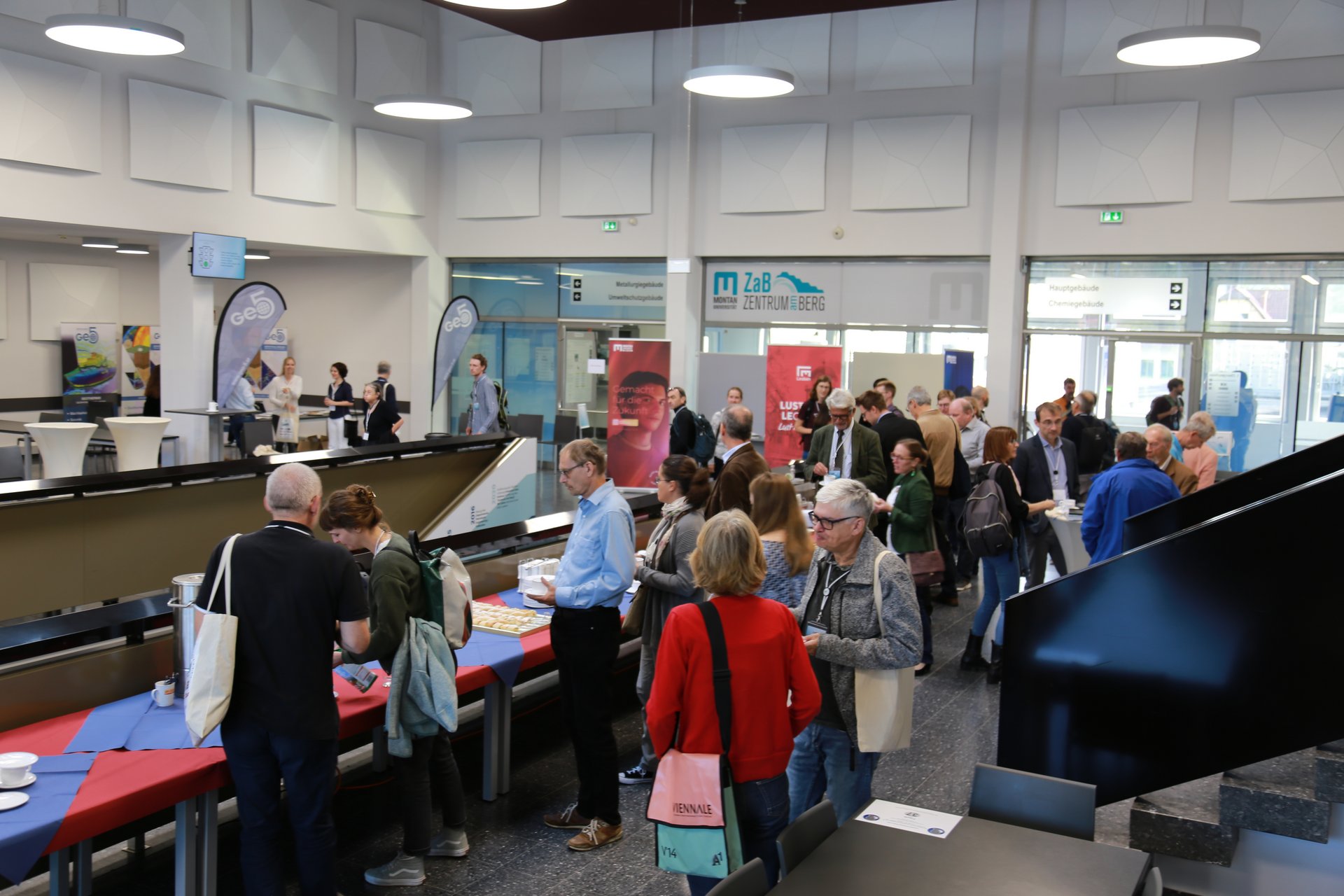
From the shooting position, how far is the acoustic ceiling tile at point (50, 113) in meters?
11.4

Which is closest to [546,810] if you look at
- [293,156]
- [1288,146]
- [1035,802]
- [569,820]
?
[569,820]

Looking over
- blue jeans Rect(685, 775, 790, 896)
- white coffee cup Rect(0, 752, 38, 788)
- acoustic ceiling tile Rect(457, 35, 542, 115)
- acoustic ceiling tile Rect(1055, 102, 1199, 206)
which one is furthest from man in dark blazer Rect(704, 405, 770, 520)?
acoustic ceiling tile Rect(457, 35, 542, 115)

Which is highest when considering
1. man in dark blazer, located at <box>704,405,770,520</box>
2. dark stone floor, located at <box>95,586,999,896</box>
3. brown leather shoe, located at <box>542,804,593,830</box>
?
man in dark blazer, located at <box>704,405,770,520</box>

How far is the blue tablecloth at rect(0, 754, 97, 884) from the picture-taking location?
308 centimetres

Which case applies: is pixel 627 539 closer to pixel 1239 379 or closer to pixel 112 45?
pixel 112 45

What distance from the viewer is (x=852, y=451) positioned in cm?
798

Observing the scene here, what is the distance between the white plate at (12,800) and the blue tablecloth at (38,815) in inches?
0.5

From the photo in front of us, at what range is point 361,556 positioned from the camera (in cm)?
551

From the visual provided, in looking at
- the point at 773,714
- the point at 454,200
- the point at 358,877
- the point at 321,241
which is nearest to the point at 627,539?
the point at 773,714

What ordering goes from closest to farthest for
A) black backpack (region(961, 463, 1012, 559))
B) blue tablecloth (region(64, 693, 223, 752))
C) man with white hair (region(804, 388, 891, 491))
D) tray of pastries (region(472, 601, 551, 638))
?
blue tablecloth (region(64, 693, 223, 752)) < tray of pastries (region(472, 601, 551, 638)) < black backpack (region(961, 463, 1012, 559)) < man with white hair (region(804, 388, 891, 491))

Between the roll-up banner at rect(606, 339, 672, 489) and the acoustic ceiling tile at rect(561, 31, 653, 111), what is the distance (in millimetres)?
4007

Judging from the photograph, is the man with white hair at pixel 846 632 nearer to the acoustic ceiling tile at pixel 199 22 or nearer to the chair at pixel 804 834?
the chair at pixel 804 834

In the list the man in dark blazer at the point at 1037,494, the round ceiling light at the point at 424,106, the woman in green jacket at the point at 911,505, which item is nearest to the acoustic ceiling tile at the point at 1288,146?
the man in dark blazer at the point at 1037,494

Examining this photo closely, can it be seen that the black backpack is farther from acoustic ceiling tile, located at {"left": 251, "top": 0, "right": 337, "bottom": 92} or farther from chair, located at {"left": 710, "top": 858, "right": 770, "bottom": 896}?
acoustic ceiling tile, located at {"left": 251, "top": 0, "right": 337, "bottom": 92}
